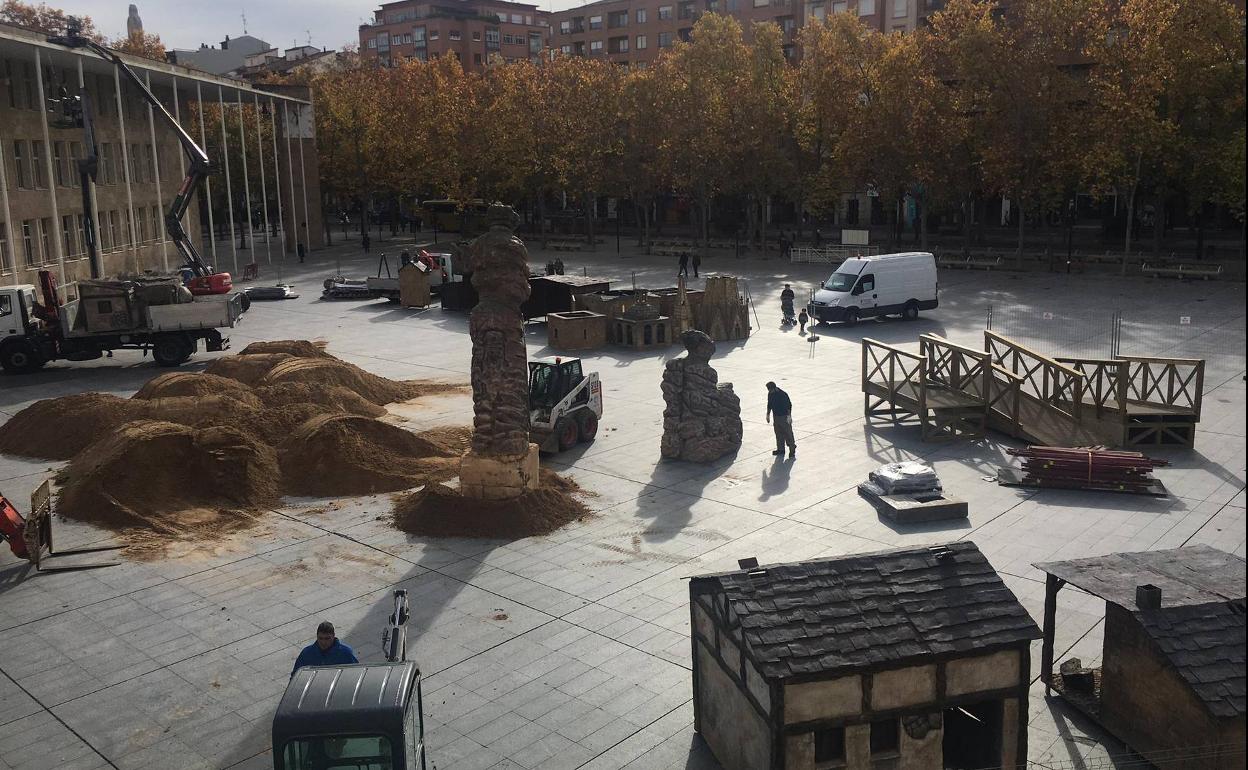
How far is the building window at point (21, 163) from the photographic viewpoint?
134ft

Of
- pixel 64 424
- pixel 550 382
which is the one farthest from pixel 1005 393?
pixel 64 424

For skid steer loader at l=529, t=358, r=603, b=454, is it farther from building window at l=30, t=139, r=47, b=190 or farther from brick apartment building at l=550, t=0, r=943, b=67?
brick apartment building at l=550, t=0, r=943, b=67

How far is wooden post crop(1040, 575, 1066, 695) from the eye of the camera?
10.5m

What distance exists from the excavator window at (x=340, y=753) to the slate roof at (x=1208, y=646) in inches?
247

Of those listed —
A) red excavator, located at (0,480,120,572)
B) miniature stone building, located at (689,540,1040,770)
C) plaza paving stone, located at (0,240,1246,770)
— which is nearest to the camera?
miniature stone building, located at (689,540,1040,770)

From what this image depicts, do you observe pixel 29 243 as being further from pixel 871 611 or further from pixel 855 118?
pixel 871 611

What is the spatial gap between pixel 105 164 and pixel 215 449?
3725cm

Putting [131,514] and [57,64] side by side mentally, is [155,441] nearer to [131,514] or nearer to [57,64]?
[131,514]

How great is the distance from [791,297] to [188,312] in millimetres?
18240

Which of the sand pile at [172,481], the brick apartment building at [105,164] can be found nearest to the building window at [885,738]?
the sand pile at [172,481]

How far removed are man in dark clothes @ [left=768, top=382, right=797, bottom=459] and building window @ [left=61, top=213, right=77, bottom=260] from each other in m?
35.6

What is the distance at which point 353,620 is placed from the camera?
42.3 feet

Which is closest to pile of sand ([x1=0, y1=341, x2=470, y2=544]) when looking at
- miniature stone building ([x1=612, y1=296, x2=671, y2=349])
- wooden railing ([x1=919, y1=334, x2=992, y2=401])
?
wooden railing ([x1=919, y1=334, x2=992, y2=401])

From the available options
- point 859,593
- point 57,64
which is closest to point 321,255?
point 57,64
